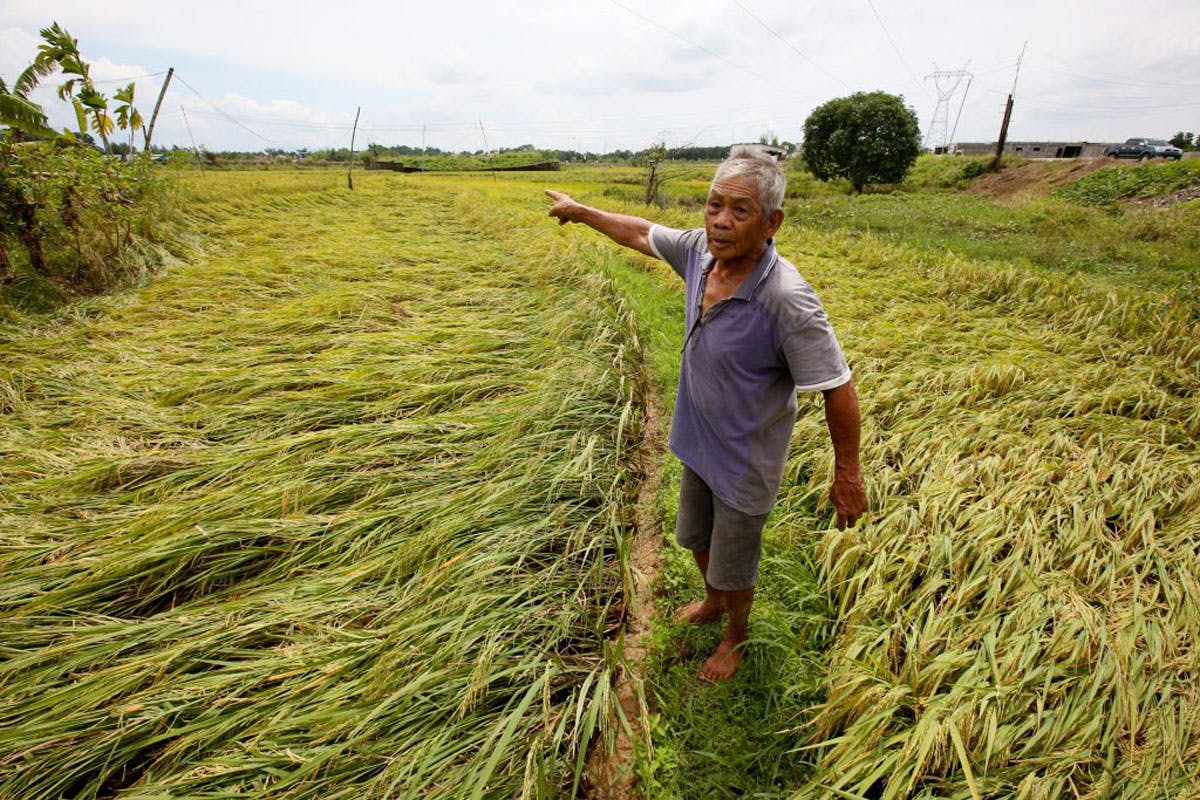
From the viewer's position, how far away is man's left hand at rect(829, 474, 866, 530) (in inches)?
48.6

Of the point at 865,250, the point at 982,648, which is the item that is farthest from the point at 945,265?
the point at 982,648

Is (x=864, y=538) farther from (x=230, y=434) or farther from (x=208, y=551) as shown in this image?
(x=230, y=434)

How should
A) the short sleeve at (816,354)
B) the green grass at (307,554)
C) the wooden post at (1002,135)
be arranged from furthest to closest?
the wooden post at (1002,135), the green grass at (307,554), the short sleeve at (816,354)

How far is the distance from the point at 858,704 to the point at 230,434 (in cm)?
288

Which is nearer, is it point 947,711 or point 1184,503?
point 947,711

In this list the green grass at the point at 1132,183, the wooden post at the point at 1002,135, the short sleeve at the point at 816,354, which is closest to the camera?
the short sleeve at the point at 816,354

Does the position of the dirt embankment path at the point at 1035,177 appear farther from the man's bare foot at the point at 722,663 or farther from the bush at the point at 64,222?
the bush at the point at 64,222

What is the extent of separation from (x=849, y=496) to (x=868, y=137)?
24969 millimetres

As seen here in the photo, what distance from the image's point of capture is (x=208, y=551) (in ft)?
5.86

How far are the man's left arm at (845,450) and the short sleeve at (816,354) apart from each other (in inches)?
1.4

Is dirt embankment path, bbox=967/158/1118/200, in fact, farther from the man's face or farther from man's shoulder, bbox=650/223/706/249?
the man's face

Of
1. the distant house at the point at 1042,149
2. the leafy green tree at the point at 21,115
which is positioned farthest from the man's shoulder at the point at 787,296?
the distant house at the point at 1042,149

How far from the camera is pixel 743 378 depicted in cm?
124

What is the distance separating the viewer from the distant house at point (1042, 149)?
27.2 metres
